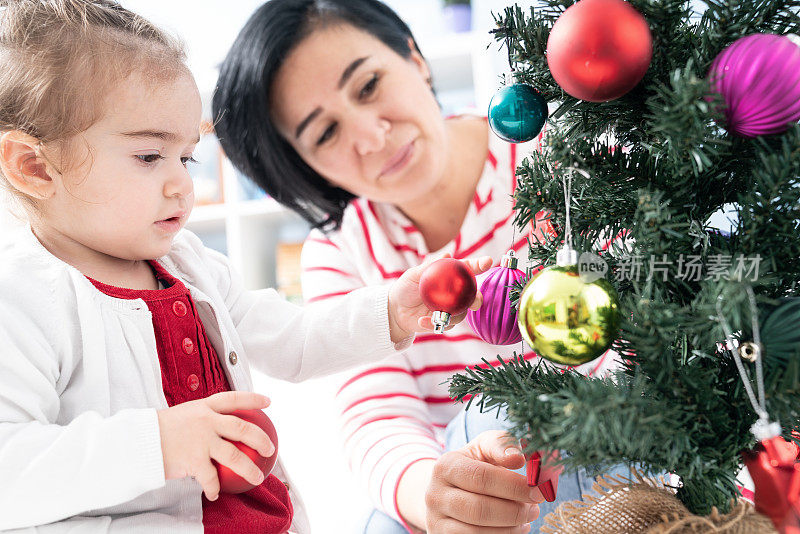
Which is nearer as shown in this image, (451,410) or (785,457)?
(785,457)

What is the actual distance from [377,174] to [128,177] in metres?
0.41

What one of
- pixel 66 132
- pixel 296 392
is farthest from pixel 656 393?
pixel 296 392

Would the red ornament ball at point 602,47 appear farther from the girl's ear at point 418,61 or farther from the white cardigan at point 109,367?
the girl's ear at point 418,61

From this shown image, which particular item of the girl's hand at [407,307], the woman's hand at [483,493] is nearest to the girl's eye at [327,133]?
the girl's hand at [407,307]

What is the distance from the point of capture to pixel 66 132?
2.15 ft

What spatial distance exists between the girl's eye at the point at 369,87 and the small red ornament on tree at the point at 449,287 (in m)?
0.47

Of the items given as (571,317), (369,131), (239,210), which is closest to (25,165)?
(369,131)

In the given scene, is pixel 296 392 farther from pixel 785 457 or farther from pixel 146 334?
pixel 785 457

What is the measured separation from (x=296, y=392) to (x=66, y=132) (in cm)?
119

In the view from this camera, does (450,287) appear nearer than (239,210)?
Yes

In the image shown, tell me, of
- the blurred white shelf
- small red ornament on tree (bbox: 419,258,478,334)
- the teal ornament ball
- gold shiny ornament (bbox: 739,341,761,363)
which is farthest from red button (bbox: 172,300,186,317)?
the blurred white shelf

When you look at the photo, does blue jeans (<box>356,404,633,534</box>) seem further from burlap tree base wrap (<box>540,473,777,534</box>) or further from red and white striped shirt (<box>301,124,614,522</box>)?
burlap tree base wrap (<box>540,473,777,534</box>)

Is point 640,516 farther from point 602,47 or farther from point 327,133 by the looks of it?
point 327,133

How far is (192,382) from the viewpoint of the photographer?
71 cm
